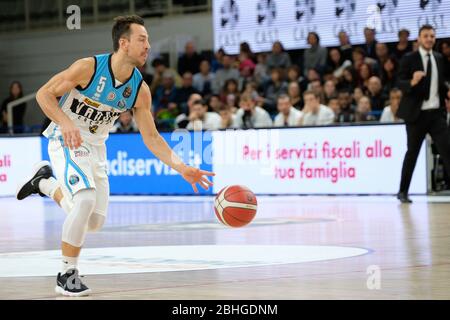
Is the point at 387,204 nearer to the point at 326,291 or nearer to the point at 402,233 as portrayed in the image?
the point at 402,233

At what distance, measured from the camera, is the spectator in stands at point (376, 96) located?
20094 millimetres

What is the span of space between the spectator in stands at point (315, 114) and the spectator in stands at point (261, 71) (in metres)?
3.18

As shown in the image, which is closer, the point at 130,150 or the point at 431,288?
the point at 431,288

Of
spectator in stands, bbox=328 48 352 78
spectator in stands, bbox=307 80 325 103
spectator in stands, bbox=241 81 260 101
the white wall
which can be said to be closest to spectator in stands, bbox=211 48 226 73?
the white wall

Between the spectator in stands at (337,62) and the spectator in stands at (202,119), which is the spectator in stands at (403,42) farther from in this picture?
the spectator in stands at (202,119)

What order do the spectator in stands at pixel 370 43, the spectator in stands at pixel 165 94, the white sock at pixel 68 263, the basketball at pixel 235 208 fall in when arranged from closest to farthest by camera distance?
the white sock at pixel 68 263
the basketball at pixel 235 208
the spectator in stands at pixel 370 43
the spectator in stands at pixel 165 94

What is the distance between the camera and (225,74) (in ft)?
78.3

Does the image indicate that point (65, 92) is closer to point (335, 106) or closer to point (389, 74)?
point (335, 106)

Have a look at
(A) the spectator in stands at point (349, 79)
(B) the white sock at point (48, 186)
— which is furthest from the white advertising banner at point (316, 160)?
(B) the white sock at point (48, 186)

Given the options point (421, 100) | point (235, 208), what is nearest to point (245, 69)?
point (421, 100)

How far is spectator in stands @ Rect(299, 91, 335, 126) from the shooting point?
1930 cm

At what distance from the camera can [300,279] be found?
7.53m
